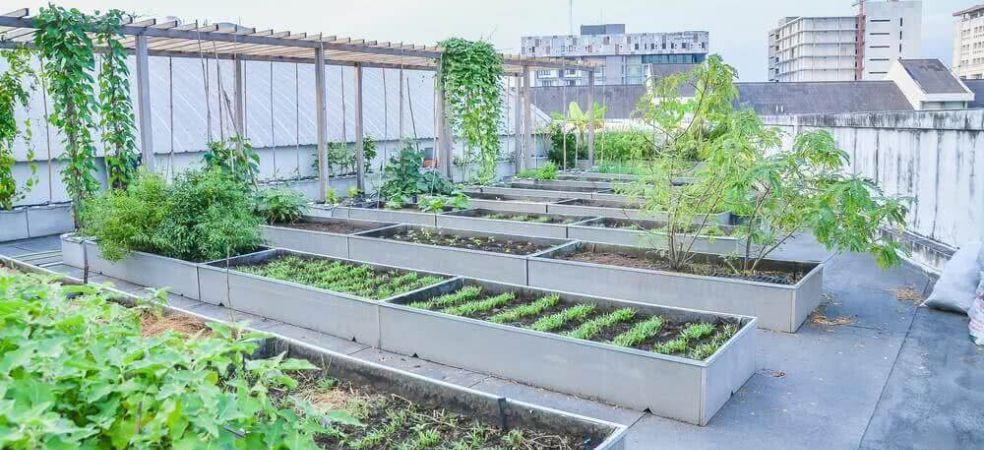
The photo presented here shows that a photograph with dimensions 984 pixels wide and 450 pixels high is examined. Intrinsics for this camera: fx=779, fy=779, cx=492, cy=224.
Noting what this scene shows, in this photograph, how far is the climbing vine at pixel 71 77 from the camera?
28.6 feet

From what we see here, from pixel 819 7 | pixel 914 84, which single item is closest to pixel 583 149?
pixel 914 84

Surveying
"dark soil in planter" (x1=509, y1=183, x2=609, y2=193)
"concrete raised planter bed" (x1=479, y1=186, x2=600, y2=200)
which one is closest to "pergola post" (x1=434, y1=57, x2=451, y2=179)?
"concrete raised planter bed" (x1=479, y1=186, x2=600, y2=200)

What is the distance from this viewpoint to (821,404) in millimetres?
4945

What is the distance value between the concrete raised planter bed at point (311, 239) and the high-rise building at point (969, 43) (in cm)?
6309

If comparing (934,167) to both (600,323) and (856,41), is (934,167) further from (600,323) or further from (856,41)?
(856,41)

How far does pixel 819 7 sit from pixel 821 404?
9558 cm

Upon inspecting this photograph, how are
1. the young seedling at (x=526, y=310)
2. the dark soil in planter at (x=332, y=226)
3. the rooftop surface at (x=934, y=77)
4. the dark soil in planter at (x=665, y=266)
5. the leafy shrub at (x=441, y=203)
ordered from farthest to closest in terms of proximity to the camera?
the rooftop surface at (x=934, y=77), the leafy shrub at (x=441, y=203), the dark soil in planter at (x=332, y=226), the dark soil in planter at (x=665, y=266), the young seedling at (x=526, y=310)

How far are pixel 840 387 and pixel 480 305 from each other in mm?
2681

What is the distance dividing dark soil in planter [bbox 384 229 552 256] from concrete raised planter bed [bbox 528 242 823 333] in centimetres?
71

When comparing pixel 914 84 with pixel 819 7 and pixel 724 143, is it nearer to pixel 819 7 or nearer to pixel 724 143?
pixel 724 143

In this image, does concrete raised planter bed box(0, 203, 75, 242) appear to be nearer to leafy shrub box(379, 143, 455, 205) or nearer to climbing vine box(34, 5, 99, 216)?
climbing vine box(34, 5, 99, 216)

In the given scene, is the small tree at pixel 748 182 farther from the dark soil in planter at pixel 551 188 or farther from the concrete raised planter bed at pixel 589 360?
the dark soil in planter at pixel 551 188

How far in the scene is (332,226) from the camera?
415 inches

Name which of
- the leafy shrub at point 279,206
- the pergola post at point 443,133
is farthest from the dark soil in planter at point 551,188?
the leafy shrub at point 279,206
